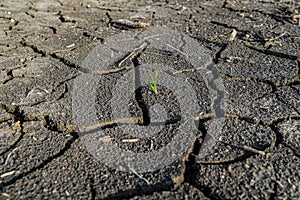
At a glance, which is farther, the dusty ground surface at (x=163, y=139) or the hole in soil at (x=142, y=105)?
the hole in soil at (x=142, y=105)

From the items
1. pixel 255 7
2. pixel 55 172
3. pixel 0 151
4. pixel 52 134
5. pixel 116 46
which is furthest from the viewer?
pixel 255 7

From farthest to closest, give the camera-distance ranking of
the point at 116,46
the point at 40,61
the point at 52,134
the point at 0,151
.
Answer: the point at 116,46 → the point at 40,61 → the point at 52,134 → the point at 0,151

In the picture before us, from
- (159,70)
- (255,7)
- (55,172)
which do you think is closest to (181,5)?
(255,7)

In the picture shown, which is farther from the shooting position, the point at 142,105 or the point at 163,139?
the point at 142,105

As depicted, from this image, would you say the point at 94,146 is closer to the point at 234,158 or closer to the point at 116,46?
the point at 234,158

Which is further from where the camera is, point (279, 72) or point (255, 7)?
point (255, 7)

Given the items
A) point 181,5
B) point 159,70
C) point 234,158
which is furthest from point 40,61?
point 181,5

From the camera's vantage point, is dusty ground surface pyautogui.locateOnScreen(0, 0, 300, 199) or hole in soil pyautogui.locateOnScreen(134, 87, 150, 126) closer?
dusty ground surface pyautogui.locateOnScreen(0, 0, 300, 199)
